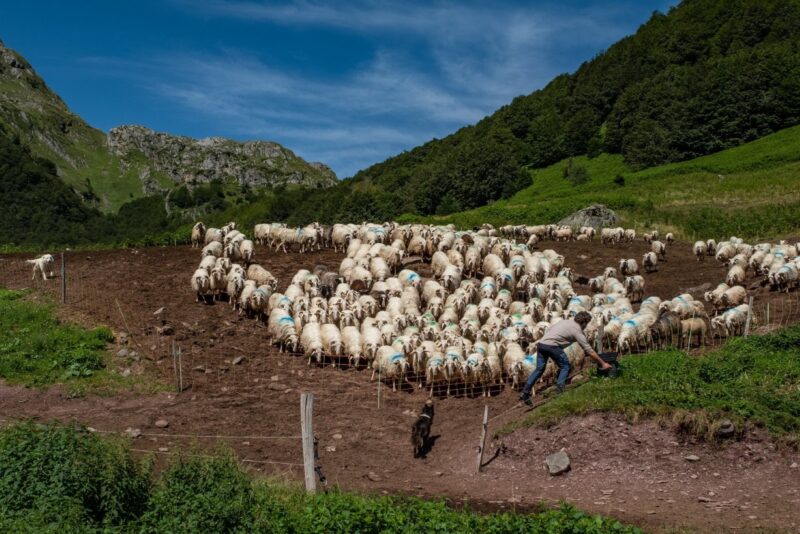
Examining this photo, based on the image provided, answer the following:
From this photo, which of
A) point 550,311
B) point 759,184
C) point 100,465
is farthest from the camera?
point 759,184

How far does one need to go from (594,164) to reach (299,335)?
6973 cm

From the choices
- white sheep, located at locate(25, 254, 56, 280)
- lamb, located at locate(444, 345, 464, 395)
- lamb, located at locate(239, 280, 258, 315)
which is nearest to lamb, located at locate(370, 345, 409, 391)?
lamb, located at locate(444, 345, 464, 395)

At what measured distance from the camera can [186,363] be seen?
16.0 meters

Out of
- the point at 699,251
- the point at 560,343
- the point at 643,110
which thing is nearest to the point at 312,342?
the point at 560,343

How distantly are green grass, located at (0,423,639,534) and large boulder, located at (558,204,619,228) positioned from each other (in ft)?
98.8

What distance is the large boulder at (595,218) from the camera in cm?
3706

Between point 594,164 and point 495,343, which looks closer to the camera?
point 495,343

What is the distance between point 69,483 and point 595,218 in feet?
107

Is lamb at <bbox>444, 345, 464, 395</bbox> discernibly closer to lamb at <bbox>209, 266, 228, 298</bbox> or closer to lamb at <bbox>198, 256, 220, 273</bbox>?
lamb at <bbox>209, 266, 228, 298</bbox>

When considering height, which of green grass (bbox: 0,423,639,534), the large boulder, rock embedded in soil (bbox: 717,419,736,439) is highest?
the large boulder

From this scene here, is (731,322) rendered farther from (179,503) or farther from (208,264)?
(179,503)

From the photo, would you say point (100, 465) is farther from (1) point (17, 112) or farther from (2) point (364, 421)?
(1) point (17, 112)

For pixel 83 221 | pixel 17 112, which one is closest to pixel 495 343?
pixel 83 221

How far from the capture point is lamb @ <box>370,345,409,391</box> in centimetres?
1516
